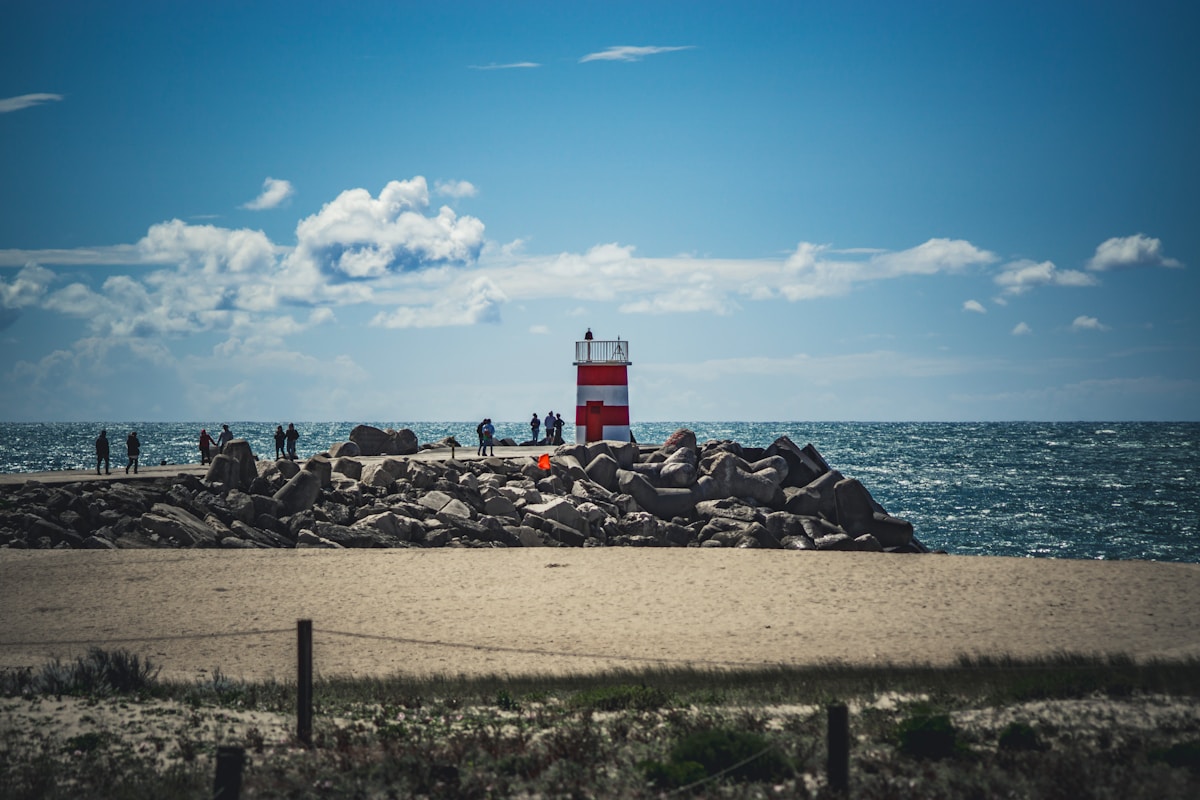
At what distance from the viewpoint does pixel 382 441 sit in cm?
3588

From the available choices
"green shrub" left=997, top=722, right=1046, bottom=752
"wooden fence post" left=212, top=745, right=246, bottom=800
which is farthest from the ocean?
"wooden fence post" left=212, top=745, right=246, bottom=800

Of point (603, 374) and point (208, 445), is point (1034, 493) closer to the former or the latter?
point (603, 374)

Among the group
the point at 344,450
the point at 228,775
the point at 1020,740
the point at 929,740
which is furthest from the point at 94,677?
the point at 344,450

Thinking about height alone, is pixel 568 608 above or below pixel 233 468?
below

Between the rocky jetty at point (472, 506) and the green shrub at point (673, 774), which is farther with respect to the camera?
the rocky jetty at point (472, 506)

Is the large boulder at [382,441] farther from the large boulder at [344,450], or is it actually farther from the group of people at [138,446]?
the group of people at [138,446]

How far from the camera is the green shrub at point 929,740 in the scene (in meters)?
8.88

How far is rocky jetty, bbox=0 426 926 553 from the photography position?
75.6ft

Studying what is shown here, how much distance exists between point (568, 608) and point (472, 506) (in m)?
8.45

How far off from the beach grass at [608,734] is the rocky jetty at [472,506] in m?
10.9

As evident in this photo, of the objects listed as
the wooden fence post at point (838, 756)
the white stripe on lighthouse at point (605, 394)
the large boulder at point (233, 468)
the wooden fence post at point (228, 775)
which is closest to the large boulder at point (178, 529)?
the large boulder at point (233, 468)

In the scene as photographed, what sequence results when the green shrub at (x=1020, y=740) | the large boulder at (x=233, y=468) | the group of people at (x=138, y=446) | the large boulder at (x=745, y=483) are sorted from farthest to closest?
1. the group of people at (x=138, y=446)
2. the large boulder at (x=745, y=483)
3. the large boulder at (x=233, y=468)
4. the green shrub at (x=1020, y=740)

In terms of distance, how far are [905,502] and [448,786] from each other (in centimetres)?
4217

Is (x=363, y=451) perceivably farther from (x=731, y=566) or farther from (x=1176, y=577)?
(x=1176, y=577)
